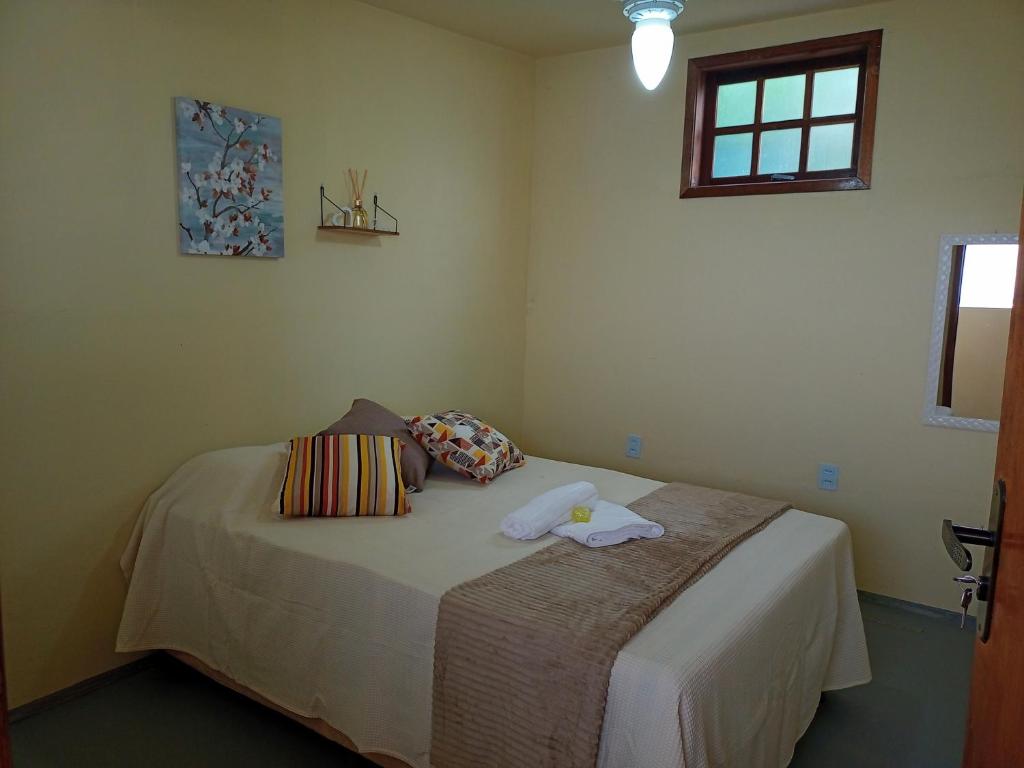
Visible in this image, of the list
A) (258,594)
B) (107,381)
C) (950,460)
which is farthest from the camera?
(950,460)

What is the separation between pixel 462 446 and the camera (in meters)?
3.06

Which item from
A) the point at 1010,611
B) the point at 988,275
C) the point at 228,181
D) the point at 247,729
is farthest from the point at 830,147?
the point at 247,729

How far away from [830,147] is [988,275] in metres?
0.86

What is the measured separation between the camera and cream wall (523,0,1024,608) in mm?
3123

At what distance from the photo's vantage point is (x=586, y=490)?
266cm

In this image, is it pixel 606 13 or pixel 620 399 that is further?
pixel 620 399

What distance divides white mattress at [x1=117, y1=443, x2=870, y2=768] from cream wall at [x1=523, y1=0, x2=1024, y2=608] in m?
0.88

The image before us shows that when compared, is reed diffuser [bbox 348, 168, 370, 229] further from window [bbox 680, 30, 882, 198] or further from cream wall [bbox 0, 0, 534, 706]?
window [bbox 680, 30, 882, 198]

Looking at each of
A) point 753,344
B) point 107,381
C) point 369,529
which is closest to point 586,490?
point 369,529

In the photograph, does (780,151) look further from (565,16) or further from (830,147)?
(565,16)

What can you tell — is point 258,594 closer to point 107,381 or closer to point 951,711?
point 107,381

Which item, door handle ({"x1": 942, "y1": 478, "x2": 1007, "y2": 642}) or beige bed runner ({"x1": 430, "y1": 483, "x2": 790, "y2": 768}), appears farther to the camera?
beige bed runner ({"x1": 430, "y1": 483, "x2": 790, "y2": 768})

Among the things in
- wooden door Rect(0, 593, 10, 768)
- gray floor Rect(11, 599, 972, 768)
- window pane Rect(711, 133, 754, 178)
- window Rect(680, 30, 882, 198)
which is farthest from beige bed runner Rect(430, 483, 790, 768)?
window pane Rect(711, 133, 754, 178)

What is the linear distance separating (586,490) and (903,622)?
1622 millimetres
